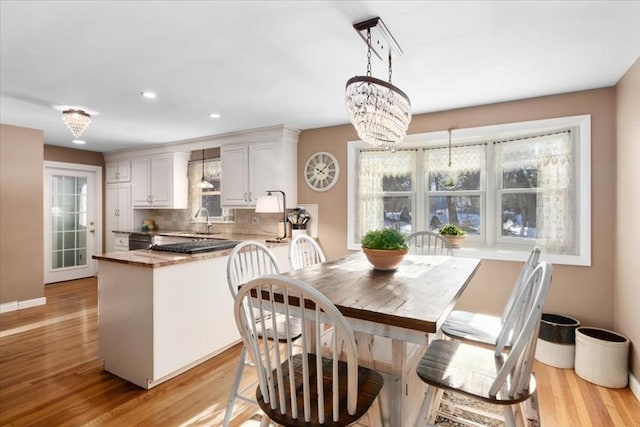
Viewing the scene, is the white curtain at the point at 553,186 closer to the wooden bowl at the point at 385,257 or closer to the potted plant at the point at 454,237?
the potted plant at the point at 454,237

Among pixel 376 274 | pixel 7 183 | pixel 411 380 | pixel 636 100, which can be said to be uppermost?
pixel 636 100

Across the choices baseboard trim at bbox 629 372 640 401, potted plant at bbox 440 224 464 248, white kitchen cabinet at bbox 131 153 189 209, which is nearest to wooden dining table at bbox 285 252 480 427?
potted plant at bbox 440 224 464 248

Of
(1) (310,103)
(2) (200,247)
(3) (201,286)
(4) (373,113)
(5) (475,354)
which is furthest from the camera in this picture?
(1) (310,103)

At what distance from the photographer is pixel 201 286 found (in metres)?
2.59

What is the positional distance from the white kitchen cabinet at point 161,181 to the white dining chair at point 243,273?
128 inches

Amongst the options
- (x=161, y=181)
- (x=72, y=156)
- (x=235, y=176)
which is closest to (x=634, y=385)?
(x=235, y=176)

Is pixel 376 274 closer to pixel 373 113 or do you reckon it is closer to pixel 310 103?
pixel 373 113

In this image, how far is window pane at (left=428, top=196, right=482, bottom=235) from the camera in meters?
3.49

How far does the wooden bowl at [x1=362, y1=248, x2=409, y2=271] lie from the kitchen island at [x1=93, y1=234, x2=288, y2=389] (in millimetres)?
1355

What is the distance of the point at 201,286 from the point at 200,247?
0.36m

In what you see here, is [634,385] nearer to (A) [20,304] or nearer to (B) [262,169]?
(B) [262,169]

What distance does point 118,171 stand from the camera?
5.79 metres

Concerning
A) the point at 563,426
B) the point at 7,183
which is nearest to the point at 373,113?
the point at 563,426

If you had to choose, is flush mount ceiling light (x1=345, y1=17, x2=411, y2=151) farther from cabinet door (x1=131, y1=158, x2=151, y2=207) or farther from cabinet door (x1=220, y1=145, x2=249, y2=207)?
cabinet door (x1=131, y1=158, x2=151, y2=207)
